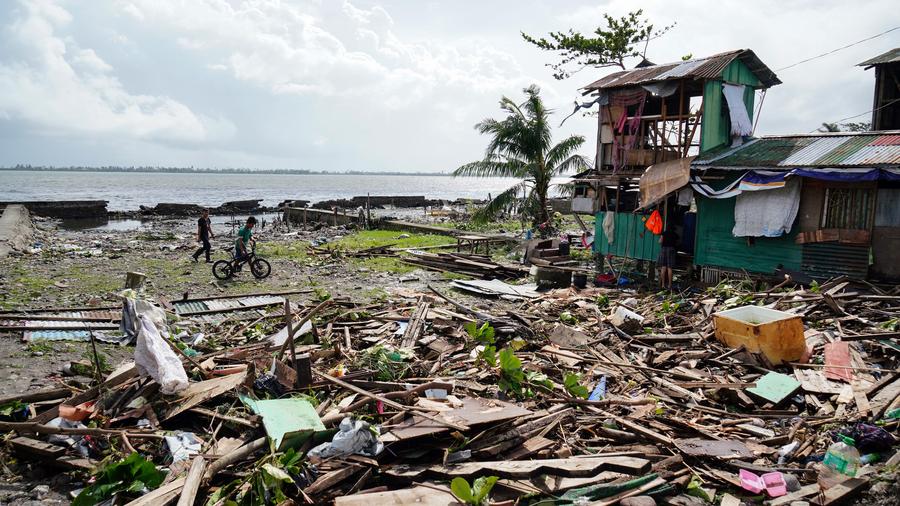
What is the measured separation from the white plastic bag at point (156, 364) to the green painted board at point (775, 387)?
7233 millimetres

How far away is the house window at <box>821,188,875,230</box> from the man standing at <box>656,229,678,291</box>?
377cm

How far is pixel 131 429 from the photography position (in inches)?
242

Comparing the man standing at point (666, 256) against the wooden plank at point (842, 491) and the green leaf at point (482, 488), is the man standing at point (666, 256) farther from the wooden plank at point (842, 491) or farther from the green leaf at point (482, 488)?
the green leaf at point (482, 488)

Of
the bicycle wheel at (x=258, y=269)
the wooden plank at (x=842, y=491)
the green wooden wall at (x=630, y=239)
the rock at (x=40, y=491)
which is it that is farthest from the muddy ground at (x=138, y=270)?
the wooden plank at (x=842, y=491)

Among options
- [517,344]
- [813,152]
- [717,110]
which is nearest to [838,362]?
[517,344]

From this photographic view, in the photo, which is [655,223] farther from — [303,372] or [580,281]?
[303,372]

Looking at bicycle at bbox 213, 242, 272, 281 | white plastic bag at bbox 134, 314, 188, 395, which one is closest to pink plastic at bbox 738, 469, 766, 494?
white plastic bag at bbox 134, 314, 188, 395

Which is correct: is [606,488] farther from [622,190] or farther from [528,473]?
[622,190]

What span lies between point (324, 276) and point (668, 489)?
14.0 m

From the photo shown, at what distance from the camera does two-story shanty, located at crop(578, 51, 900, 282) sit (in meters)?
12.4

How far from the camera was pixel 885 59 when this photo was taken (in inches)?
695

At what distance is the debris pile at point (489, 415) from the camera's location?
197 inches

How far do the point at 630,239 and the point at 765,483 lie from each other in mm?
13151

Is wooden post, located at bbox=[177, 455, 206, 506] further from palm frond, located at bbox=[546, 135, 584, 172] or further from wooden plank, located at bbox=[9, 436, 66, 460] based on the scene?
palm frond, located at bbox=[546, 135, 584, 172]
